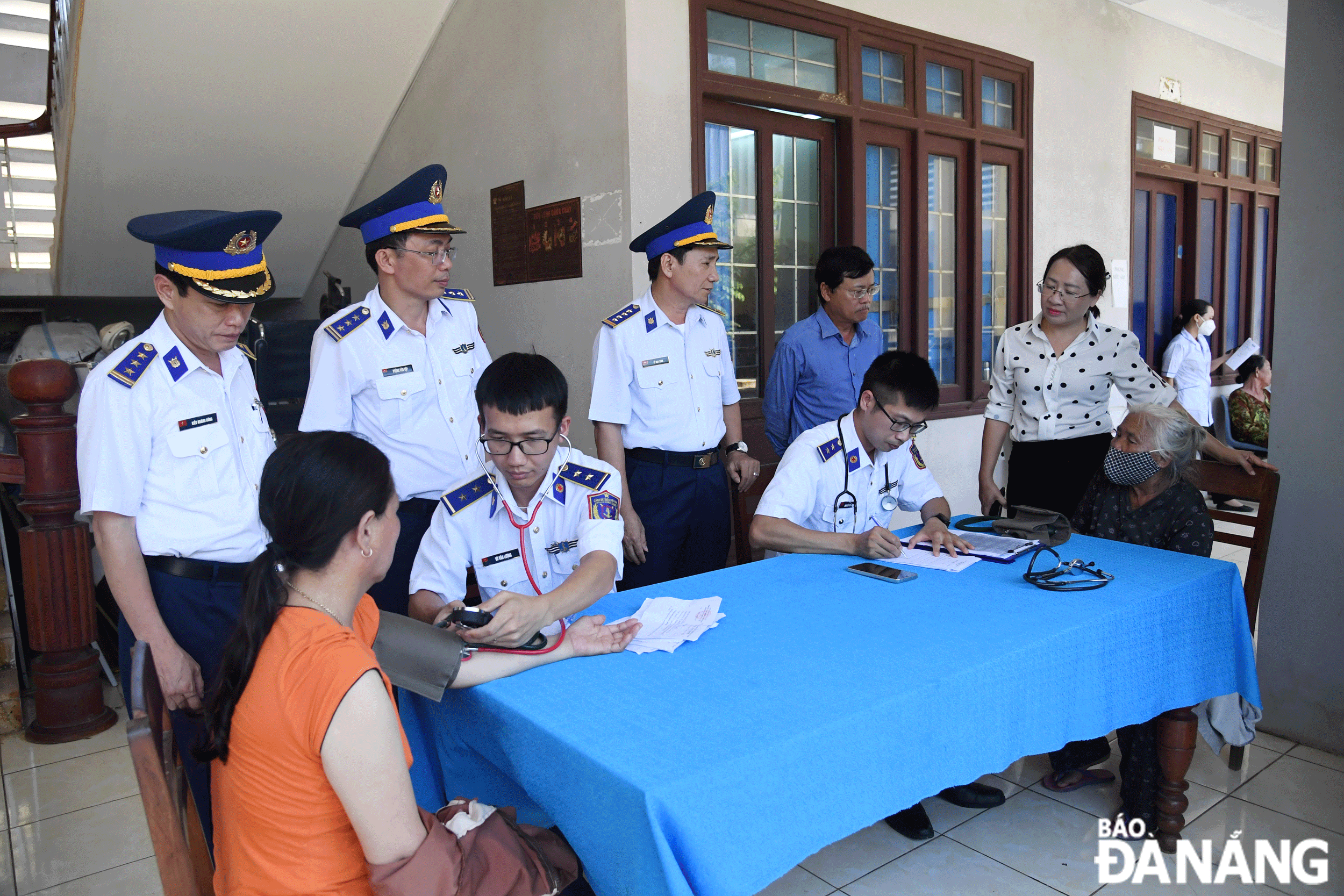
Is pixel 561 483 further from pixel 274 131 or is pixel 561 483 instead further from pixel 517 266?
pixel 274 131

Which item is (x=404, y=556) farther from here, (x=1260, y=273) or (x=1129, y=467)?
(x=1260, y=273)

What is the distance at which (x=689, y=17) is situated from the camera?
3.75 meters

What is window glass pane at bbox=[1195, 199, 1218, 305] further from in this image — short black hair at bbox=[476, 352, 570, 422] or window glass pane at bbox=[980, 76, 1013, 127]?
short black hair at bbox=[476, 352, 570, 422]

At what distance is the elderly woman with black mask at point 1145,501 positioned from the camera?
2.39 m

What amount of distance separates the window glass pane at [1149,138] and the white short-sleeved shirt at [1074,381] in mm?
4043

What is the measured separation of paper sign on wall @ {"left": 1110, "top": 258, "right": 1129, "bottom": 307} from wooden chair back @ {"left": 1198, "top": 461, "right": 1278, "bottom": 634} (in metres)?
3.88

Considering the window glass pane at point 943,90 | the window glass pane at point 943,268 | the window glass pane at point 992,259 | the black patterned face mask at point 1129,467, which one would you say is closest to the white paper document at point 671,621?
the black patterned face mask at point 1129,467

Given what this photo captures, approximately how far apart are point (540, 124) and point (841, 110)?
150 centimetres

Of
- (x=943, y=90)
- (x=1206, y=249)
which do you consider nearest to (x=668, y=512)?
(x=943, y=90)

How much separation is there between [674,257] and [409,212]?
0.87 meters

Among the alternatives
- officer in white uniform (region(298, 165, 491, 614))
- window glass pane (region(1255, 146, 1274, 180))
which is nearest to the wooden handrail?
officer in white uniform (region(298, 165, 491, 614))

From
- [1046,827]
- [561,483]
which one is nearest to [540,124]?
[561,483]

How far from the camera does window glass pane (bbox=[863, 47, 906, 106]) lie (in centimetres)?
464

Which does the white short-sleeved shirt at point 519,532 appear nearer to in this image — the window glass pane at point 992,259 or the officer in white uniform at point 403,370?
the officer in white uniform at point 403,370
